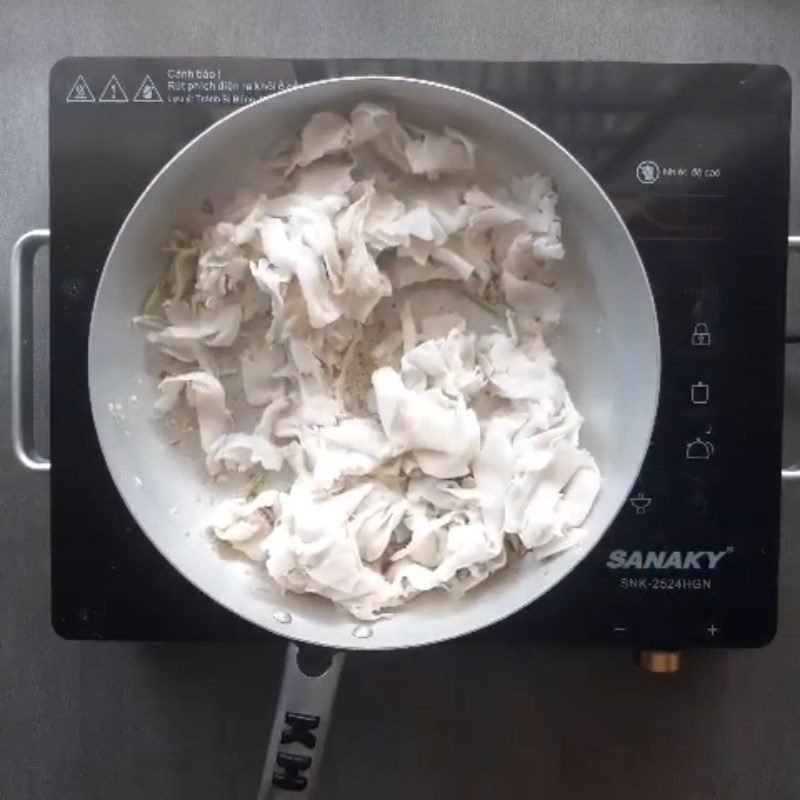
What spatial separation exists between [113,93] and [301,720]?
1.51 ft

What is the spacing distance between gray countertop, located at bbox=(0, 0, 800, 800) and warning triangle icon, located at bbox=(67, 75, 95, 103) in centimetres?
9

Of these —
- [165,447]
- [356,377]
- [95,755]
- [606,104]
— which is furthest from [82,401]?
[606,104]

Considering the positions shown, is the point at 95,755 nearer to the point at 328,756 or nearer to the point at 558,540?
the point at 328,756

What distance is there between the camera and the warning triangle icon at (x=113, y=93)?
63cm

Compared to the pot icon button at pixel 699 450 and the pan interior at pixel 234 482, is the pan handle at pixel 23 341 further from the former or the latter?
the pot icon button at pixel 699 450

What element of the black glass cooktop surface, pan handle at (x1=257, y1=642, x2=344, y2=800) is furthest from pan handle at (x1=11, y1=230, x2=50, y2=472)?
pan handle at (x1=257, y1=642, x2=344, y2=800)

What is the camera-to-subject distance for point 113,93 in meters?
0.63

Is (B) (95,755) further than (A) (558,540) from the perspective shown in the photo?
Yes

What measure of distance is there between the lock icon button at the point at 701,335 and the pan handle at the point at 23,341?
1.58 feet

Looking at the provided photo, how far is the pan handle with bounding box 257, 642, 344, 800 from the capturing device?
1.96ft

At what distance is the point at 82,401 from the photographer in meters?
0.65

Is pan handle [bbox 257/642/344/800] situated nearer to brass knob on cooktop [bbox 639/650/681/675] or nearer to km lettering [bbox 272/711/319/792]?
km lettering [bbox 272/711/319/792]

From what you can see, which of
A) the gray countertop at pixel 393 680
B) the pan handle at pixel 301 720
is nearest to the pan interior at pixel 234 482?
the pan handle at pixel 301 720

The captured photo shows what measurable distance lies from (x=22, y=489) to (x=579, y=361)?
0.46 m
